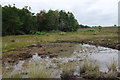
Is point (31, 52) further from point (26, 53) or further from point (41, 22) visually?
point (41, 22)

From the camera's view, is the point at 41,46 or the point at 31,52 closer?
the point at 31,52

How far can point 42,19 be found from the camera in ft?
105

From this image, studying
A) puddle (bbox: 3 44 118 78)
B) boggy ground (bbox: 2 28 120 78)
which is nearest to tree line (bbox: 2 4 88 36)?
boggy ground (bbox: 2 28 120 78)

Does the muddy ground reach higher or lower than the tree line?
lower

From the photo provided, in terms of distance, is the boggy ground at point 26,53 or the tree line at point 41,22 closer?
the boggy ground at point 26,53

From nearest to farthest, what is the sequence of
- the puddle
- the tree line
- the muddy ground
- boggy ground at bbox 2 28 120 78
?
the puddle, the muddy ground, boggy ground at bbox 2 28 120 78, the tree line

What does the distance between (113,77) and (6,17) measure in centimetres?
2405

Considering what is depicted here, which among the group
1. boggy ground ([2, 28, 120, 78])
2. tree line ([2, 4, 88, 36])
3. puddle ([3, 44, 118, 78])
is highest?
tree line ([2, 4, 88, 36])

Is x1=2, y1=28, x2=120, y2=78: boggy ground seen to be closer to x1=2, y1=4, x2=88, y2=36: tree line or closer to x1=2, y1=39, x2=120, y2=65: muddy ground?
x1=2, y1=39, x2=120, y2=65: muddy ground

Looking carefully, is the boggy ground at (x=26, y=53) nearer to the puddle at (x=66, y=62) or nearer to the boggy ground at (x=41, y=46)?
the boggy ground at (x=41, y=46)

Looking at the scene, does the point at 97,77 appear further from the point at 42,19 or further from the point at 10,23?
the point at 42,19

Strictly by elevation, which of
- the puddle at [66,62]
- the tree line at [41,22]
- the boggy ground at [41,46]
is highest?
the tree line at [41,22]

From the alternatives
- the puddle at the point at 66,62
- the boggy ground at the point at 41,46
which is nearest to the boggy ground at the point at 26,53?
the boggy ground at the point at 41,46

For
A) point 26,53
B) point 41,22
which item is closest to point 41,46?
point 26,53
